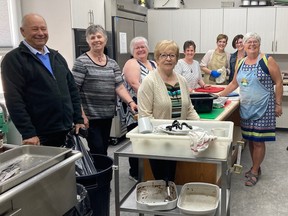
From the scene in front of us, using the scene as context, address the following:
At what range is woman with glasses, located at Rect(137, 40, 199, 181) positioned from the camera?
1.98 metres

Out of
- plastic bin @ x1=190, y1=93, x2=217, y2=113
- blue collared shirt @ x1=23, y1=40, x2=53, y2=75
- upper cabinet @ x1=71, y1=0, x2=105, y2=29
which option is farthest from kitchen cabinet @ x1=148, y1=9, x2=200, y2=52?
blue collared shirt @ x1=23, y1=40, x2=53, y2=75

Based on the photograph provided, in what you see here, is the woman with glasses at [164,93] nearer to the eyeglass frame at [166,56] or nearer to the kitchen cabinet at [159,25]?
the eyeglass frame at [166,56]

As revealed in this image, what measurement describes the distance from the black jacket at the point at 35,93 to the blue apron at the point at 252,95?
1600mm

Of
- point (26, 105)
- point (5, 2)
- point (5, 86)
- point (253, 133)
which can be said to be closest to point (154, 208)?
point (26, 105)

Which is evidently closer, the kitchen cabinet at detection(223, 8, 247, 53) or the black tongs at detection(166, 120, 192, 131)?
the black tongs at detection(166, 120, 192, 131)

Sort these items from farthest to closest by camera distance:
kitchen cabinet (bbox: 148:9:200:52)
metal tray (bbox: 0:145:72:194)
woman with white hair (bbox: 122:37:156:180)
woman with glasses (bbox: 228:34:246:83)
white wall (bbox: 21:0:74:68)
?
kitchen cabinet (bbox: 148:9:200:52)
woman with glasses (bbox: 228:34:246:83)
white wall (bbox: 21:0:74:68)
woman with white hair (bbox: 122:37:156:180)
metal tray (bbox: 0:145:72:194)

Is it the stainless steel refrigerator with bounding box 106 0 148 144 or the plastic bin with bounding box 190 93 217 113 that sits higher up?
the stainless steel refrigerator with bounding box 106 0 148 144

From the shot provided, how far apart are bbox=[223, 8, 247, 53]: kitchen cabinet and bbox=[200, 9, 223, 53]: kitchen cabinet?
0.08 m

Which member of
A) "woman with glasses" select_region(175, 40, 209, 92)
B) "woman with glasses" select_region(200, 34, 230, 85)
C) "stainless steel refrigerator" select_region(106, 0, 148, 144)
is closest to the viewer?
"woman with glasses" select_region(175, 40, 209, 92)

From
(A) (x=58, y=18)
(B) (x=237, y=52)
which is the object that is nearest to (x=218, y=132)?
(A) (x=58, y=18)

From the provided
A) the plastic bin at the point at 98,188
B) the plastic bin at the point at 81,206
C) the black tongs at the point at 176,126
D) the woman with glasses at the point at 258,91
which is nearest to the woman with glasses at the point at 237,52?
the woman with glasses at the point at 258,91

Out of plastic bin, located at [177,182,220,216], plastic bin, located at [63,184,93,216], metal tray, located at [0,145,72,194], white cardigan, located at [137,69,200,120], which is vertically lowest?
plastic bin, located at [177,182,220,216]

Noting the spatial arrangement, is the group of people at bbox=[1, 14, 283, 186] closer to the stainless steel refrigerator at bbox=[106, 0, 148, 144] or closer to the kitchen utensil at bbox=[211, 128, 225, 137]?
the kitchen utensil at bbox=[211, 128, 225, 137]

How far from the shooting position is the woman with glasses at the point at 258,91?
9.34 feet
